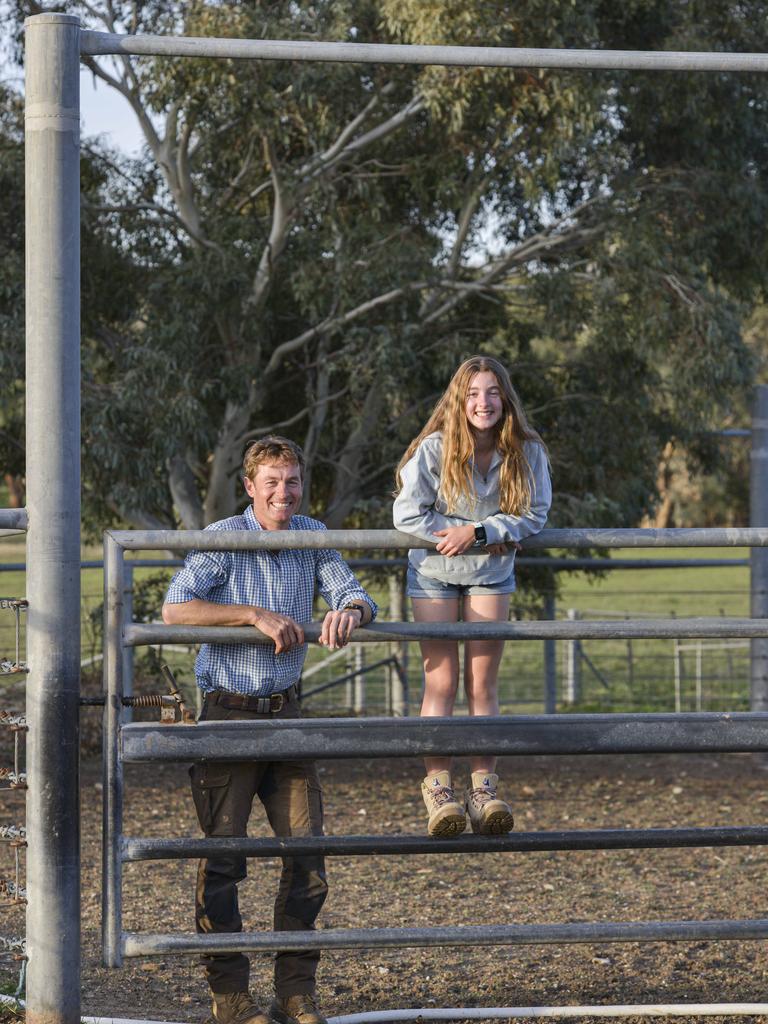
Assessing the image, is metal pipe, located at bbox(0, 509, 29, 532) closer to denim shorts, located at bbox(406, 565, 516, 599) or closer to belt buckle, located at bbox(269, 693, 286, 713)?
belt buckle, located at bbox(269, 693, 286, 713)

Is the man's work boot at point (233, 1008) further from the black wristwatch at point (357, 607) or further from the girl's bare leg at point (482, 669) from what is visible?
the black wristwatch at point (357, 607)

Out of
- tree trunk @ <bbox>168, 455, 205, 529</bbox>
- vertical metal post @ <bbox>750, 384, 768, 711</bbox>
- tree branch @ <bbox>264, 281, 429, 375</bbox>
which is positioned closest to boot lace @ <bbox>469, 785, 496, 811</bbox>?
vertical metal post @ <bbox>750, 384, 768, 711</bbox>

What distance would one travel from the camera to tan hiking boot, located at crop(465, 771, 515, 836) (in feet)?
11.7

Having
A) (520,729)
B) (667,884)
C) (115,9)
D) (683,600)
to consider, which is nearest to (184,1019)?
(520,729)

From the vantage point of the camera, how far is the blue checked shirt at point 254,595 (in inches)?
149

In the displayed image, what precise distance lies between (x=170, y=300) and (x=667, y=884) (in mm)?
6404

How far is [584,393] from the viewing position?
11.9m

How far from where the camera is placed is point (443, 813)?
3.60 meters

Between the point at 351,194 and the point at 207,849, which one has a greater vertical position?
the point at 351,194

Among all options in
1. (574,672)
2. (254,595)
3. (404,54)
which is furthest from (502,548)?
(574,672)

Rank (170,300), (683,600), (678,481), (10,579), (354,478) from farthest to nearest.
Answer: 1. (678,481)
2. (683,600)
3. (10,579)
4. (354,478)
5. (170,300)

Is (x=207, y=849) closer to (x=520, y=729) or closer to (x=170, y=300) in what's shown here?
(x=520, y=729)

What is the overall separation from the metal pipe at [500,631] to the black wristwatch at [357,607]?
0.11 m

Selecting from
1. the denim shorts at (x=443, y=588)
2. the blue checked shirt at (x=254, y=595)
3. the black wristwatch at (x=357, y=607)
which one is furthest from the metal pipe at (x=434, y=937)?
the denim shorts at (x=443, y=588)
